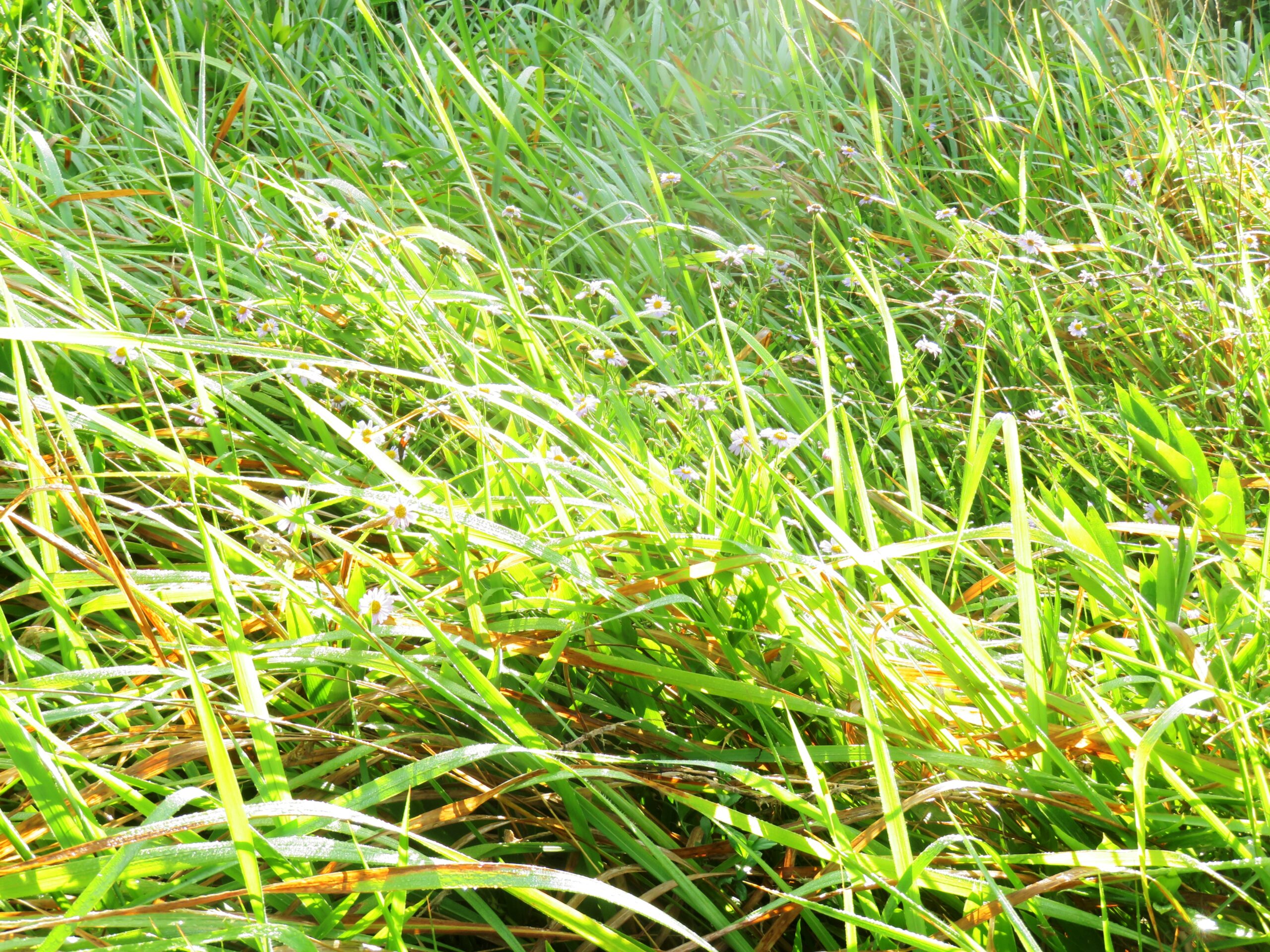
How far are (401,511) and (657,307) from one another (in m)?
0.95

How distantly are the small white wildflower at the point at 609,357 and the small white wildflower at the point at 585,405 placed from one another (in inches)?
5.5

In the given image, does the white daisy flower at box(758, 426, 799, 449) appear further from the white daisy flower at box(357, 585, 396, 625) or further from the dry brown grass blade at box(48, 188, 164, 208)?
the dry brown grass blade at box(48, 188, 164, 208)

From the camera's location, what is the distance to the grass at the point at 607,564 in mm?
770

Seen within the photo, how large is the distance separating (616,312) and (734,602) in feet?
3.67

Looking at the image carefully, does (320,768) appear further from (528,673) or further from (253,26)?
(253,26)

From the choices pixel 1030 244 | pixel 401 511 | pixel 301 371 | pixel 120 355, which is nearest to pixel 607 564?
pixel 401 511

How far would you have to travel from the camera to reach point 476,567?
42.1 inches

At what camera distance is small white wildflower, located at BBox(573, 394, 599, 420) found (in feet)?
4.35

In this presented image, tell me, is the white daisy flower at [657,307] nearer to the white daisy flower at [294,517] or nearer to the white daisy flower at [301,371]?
the white daisy flower at [301,371]

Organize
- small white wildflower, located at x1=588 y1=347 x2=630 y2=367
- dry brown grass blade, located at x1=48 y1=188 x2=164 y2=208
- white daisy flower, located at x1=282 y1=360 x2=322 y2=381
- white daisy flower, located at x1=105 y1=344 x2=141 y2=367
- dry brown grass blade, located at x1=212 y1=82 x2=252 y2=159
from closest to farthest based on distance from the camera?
white daisy flower, located at x1=282 y1=360 x2=322 y2=381 < white daisy flower, located at x1=105 y1=344 x2=141 y2=367 < small white wildflower, located at x1=588 y1=347 x2=630 y2=367 < dry brown grass blade, located at x1=48 y1=188 x2=164 y2=208 < dry brown grass blade, located at x1=212 y1=82 x2=252 y2=159

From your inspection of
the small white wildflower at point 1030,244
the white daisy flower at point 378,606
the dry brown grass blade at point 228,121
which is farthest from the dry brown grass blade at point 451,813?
the dry brown grass blade at point 228,121

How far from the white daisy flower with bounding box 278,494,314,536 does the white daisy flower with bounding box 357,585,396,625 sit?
90mm

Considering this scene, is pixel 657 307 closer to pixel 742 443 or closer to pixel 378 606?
pixel 742 443

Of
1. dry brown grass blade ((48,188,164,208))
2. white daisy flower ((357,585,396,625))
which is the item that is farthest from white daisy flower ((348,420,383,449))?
dry brown grass blade ((48,188,164,208))
